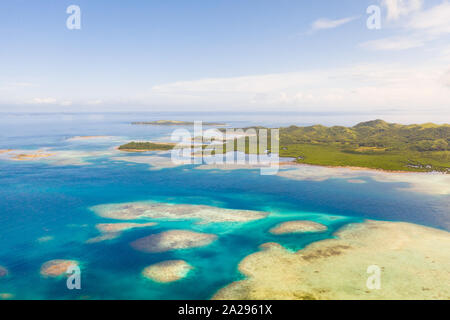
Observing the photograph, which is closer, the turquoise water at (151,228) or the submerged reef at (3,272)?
the turquoise water at (151,228)

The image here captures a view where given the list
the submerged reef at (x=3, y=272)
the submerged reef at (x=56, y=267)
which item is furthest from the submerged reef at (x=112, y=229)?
the submerged reef at (x=3, y=272)

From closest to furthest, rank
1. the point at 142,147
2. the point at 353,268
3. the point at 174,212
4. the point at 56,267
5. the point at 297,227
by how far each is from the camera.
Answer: the point at 353,268, the point at 56,267, the point at 297,227, the point at 174,212, the point at 142,147

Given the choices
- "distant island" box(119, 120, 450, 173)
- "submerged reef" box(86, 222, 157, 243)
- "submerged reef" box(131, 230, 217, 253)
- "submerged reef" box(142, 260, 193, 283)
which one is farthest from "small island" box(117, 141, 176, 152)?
"submerged reef" box(142, 260, 193, 283)

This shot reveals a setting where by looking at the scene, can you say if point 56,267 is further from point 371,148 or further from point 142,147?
point 371,148

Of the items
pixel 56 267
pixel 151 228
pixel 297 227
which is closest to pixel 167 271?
pixel 151 228

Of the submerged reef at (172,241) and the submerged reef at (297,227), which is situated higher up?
the submerged reef at (297,227)

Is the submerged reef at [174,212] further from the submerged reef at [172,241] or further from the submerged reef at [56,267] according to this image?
the submerged reef at [56,267]
